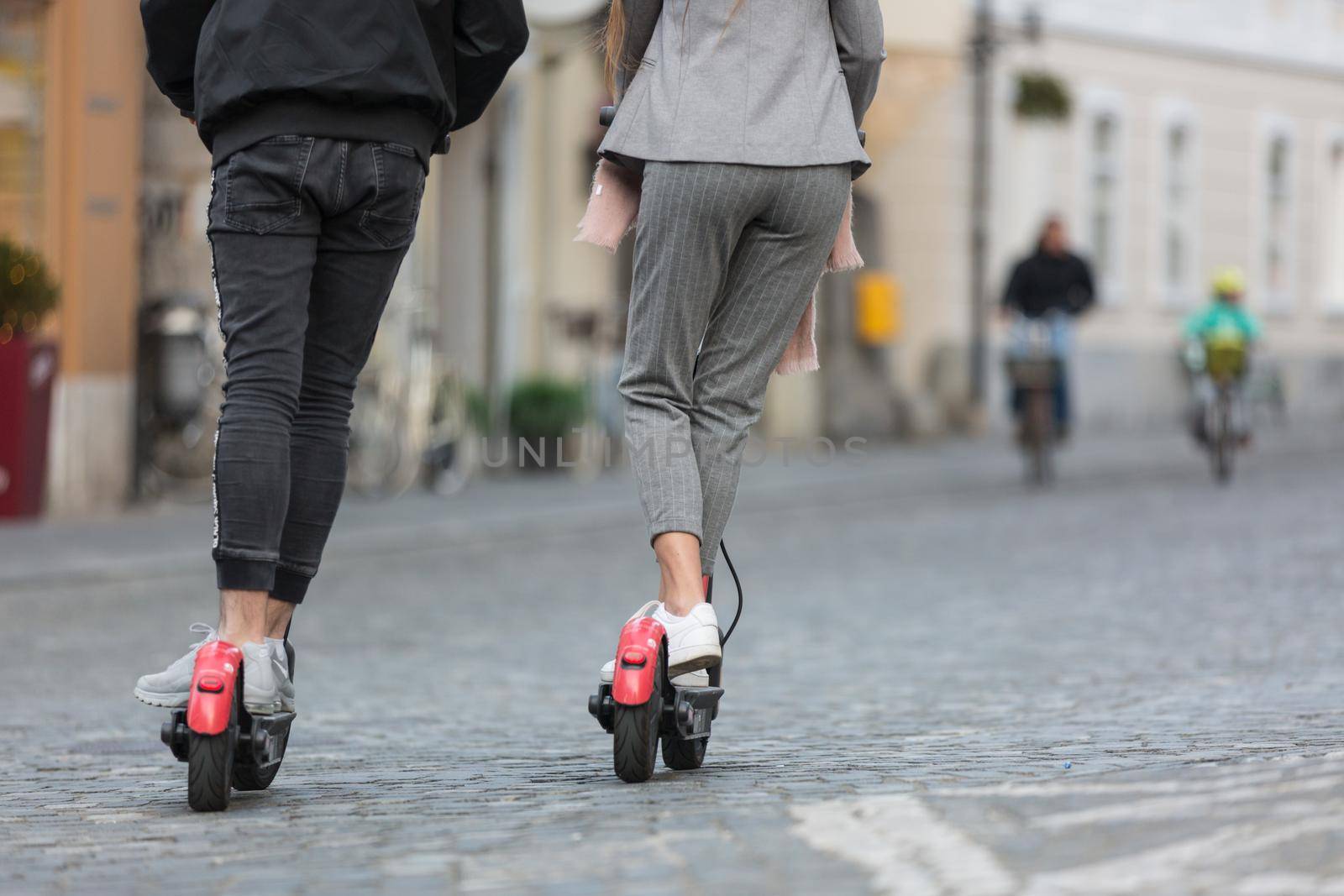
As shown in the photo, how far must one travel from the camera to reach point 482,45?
4.38 m

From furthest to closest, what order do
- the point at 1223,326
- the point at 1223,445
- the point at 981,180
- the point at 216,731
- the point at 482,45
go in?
the point at 981,180 → the point at 1223,326 → the point at 1223,445 → the point at 482,45 → the point at 216,731

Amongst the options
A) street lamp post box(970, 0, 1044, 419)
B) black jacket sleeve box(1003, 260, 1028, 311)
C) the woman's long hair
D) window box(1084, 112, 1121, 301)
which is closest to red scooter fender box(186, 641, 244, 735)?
the woman's long hair

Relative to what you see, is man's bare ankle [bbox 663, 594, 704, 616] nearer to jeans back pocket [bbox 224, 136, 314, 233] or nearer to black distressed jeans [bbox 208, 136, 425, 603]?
black distressed jeans [bbox 208, 136, 425, 603]

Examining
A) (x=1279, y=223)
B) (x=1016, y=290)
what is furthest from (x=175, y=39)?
(x=1279, y=223)

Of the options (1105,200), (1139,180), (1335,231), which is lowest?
(1335,231)

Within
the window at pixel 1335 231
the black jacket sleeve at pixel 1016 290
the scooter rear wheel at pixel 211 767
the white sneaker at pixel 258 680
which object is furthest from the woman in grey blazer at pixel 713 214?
the window at pixel 1335 231

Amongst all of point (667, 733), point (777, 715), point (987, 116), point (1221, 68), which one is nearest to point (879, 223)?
point (987, 116)

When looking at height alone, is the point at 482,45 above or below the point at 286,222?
above

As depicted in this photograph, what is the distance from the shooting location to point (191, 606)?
9.80m

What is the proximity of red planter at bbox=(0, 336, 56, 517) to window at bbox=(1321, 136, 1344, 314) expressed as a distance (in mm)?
24296

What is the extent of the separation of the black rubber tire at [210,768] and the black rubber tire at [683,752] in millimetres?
810

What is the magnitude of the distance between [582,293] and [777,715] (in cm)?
1508

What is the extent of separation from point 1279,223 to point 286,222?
2979cm

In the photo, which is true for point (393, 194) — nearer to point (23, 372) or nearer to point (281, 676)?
point (281, 676)
